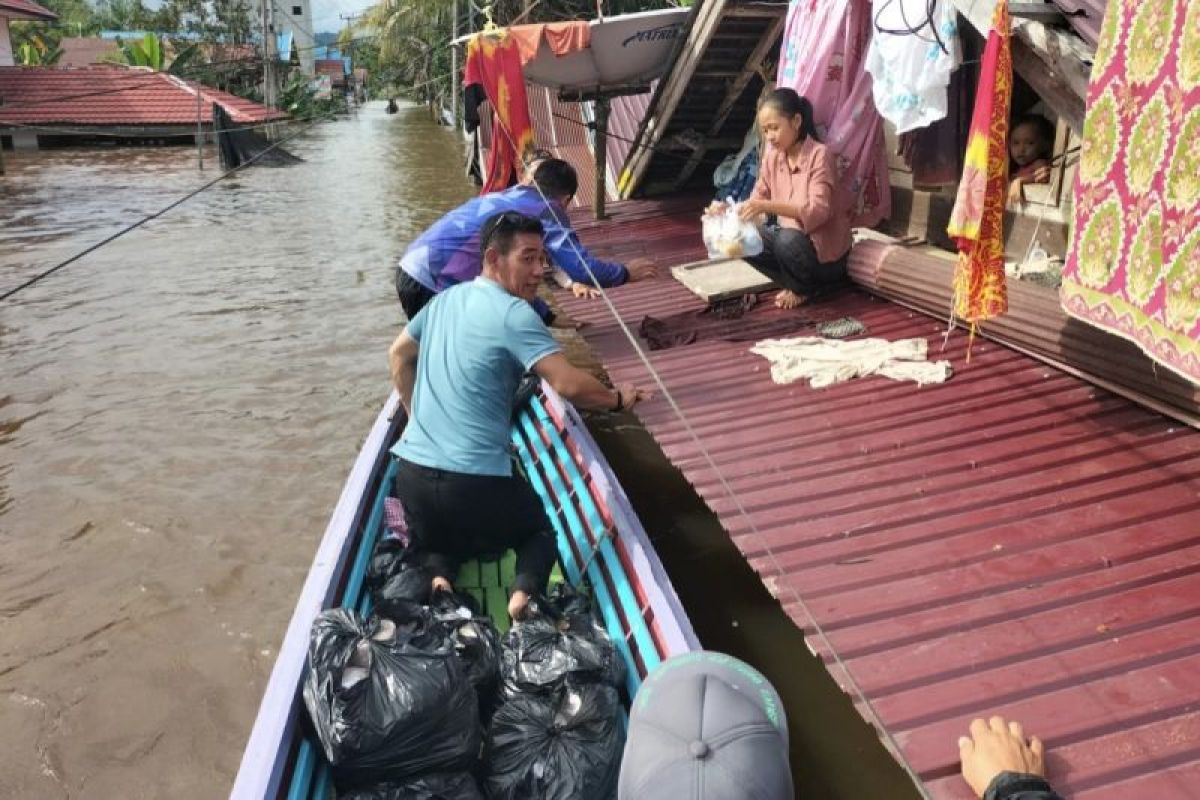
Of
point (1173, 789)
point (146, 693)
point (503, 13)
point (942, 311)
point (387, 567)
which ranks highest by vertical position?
point (503, 13)

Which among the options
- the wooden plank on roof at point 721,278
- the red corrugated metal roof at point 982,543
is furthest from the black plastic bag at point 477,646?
the wooden plank on roof at point 721,278

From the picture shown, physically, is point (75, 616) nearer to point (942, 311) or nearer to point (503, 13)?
point (942, 311)

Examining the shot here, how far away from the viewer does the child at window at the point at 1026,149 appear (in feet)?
18.5

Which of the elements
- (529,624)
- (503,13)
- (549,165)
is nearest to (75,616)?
(529,624)

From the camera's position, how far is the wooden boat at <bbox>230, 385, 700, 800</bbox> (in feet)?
8.07

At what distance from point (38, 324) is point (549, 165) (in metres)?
7.91

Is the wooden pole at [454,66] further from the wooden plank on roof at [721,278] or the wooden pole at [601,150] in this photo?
the wooden plank on roof at [721,278]

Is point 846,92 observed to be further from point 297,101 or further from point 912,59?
point 297,101

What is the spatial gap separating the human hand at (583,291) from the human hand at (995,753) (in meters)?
4.66

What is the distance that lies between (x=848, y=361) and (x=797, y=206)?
1410 millimetres

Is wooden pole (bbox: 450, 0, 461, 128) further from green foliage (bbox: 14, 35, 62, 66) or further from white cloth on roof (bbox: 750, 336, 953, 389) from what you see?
white cloth on roof (bbox: 750, 336, 953, 389)

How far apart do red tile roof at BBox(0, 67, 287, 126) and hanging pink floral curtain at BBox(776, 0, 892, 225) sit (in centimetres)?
2190

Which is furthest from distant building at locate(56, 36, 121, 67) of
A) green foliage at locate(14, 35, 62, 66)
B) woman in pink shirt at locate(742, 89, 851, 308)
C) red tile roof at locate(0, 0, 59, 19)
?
woman in pink shirt at locate(742, 89, 851, 308)

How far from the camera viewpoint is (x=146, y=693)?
4355 millimetres
